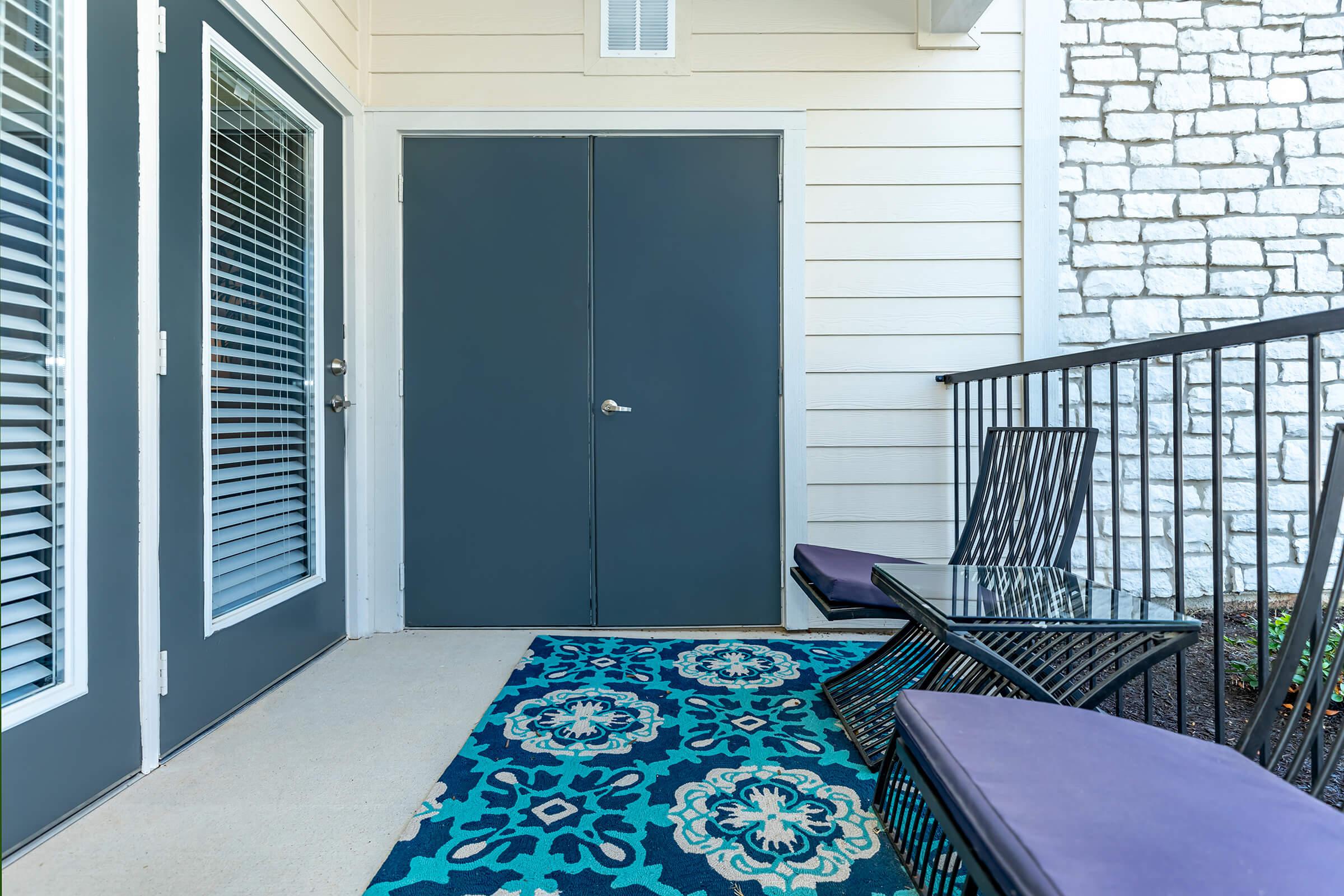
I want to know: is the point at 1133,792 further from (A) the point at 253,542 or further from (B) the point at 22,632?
(A) the point at 253,542

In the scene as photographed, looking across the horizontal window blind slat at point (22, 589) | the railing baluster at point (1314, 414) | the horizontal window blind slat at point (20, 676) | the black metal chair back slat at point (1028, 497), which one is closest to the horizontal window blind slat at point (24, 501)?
the horizontal window blind slat at point (22, 589)

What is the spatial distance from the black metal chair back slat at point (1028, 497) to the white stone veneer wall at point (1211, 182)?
36.8 inches

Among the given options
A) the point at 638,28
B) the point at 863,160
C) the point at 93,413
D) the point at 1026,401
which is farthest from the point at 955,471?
the point at 93,413

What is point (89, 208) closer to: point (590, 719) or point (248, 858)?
point (248, 858)

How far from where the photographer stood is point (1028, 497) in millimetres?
2025

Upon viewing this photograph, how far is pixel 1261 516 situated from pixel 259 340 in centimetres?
261

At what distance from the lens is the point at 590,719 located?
2.01m

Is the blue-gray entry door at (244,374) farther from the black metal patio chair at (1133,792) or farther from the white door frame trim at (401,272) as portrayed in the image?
the black metal patio chair at (1133,792)

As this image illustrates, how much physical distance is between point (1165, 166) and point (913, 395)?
1356 millimetres

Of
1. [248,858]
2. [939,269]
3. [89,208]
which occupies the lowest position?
[248,858]

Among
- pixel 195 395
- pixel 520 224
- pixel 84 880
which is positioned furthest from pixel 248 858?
pixel 520 224

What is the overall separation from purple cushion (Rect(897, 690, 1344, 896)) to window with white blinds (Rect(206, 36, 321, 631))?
6.47 feet

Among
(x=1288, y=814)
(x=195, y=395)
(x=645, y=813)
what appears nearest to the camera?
(x=1288, y=814)

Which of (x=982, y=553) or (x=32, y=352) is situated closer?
(x=32, y=352)
